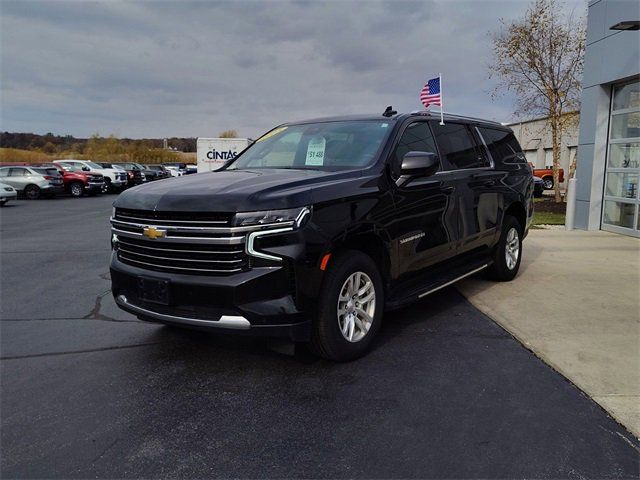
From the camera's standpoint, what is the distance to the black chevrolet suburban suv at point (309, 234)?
3.36 m

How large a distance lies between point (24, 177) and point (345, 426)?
94.8 ft

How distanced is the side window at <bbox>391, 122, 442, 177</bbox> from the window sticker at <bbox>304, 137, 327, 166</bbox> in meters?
0.67

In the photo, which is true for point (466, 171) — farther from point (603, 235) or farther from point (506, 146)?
point (603, 235)

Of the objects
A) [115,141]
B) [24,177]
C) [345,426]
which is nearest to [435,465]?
[345,426]

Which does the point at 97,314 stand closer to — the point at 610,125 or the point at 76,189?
the point at 610,125

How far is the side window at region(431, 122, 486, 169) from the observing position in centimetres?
524

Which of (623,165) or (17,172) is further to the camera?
(17,172)

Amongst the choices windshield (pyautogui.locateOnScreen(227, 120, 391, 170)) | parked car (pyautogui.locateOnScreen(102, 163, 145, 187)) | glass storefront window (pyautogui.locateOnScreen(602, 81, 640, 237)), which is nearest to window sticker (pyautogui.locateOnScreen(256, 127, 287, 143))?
windshield (pyautogui.locateOnScreen(227, 120, 391, 170))

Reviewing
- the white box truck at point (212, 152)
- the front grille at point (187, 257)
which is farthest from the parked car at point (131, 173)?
the front grille at point (187, 257)

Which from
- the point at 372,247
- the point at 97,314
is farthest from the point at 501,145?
the point at 97,314

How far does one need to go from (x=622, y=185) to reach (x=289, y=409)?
1021 centimetres

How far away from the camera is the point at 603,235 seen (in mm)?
10695

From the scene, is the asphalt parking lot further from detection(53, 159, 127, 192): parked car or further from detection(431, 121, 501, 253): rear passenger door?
detection(53, 159, 127, 192): parked car

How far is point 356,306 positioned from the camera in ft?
12.9
